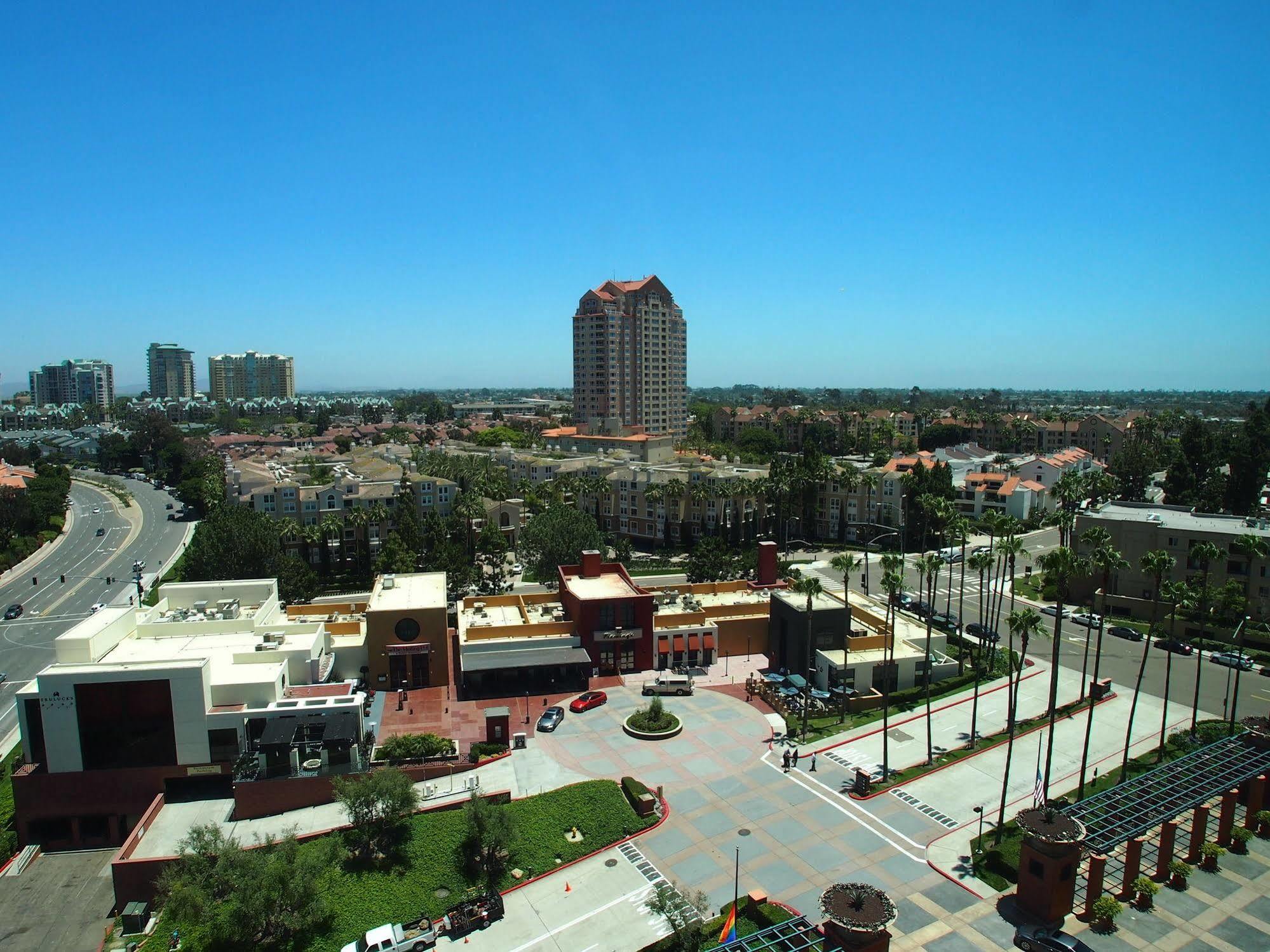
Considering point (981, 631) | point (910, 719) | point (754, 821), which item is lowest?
point (910, 719)

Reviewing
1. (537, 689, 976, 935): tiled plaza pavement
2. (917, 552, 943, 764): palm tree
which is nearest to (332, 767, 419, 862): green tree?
(537, 689, 976, 935): tiled plaza pavement

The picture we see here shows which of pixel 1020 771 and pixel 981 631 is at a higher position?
pixel 981 631

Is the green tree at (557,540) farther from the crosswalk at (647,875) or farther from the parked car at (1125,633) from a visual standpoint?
the parked car at (1125,633)

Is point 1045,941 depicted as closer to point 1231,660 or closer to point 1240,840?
point 1240,840

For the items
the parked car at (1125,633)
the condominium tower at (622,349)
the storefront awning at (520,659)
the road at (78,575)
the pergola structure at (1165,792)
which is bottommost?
the road at (78,575)

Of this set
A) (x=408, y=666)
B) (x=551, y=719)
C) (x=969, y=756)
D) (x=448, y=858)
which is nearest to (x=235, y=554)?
(x=408, y=666)

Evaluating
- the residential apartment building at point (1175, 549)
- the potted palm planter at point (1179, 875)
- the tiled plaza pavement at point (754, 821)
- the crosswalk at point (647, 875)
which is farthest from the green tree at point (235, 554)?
the residential apartment building at point (1175, 549)
